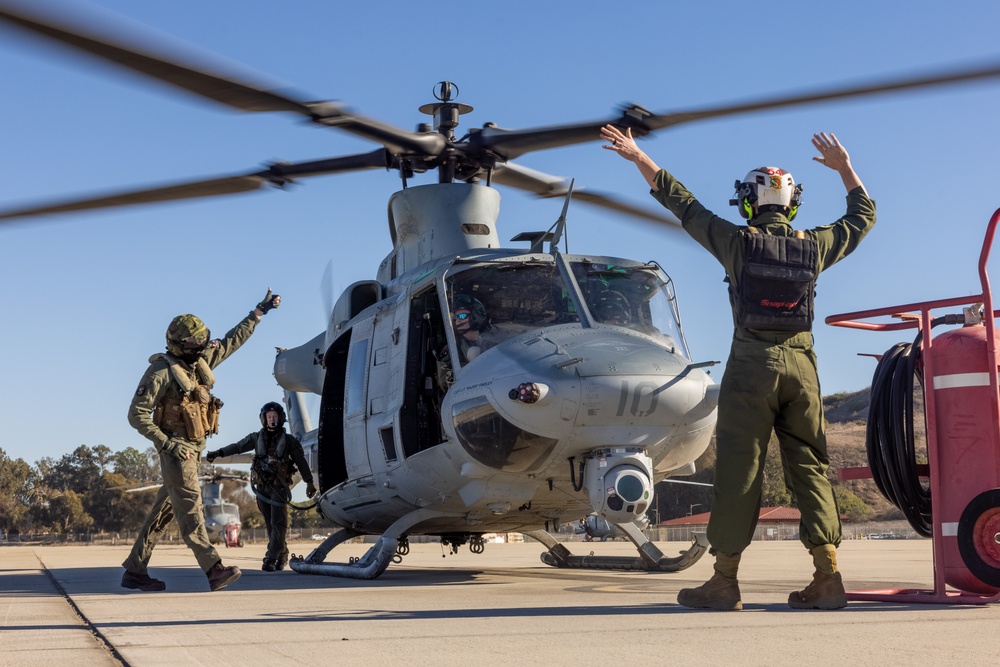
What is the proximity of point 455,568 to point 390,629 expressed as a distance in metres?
6.21

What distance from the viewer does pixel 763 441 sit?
5414 millimetres

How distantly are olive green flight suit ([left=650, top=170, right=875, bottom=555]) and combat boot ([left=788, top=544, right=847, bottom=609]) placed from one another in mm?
54

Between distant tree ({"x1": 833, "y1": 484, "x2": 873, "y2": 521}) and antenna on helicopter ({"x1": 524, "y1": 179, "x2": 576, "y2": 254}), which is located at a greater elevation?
antenna on helicopter ({"x1": 524, "y1": 179, "x2": 576, "y2": 254})

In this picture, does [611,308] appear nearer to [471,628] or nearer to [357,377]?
[357,377]

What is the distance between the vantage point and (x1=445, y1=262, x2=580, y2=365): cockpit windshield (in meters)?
7.96

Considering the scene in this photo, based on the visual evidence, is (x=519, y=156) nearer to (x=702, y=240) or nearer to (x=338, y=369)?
(x=338, y=369)

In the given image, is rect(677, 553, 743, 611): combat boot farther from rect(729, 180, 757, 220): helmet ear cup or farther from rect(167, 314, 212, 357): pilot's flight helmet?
rect(167, 314, 212, 357): pilot's flight helmet

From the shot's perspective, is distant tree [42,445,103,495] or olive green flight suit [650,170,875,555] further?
distant tree [42,445,103,495]

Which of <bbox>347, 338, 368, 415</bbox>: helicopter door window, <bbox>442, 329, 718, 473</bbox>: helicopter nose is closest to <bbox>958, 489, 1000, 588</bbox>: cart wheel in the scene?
<bbox>442, 329, 718, 473</bbox>: helicopter nose

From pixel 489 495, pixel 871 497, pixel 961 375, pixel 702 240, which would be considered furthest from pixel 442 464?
pixel 871 497

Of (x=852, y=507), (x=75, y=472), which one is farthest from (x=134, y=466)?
(x=852, y=507)

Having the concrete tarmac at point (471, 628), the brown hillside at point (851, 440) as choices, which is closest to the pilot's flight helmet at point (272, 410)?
the concrete tarmac at point (471, 628)

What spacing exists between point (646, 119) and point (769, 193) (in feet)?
8.35

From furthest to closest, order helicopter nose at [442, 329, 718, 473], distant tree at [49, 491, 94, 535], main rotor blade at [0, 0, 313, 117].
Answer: distant tree at [49, 491, 94, 535] → helicopter nose at [442, 329, 718, 473] → main rotor blade at [0, 0, 313, 117]
